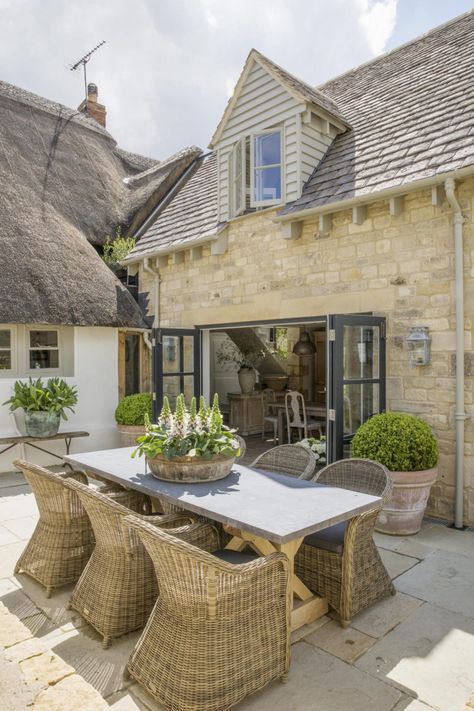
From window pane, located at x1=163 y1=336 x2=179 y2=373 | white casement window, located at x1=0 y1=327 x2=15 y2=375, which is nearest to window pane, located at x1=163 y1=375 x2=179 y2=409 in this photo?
window pane, located at x1=163 y1=336 x2=179 y2=373

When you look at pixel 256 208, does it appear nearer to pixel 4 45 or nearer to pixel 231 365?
pixel 231 365

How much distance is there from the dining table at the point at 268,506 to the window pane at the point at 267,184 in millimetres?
4454

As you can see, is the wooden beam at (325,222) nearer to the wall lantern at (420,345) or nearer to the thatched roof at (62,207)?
the wall lantern at (420,345)

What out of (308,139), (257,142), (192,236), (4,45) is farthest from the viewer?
(4,45)

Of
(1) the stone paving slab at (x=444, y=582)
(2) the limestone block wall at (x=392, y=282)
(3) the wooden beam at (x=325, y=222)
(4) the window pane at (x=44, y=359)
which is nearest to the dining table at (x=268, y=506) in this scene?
(1) the stone paving slab at (x=444, y=582)

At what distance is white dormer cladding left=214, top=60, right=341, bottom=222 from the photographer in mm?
6594

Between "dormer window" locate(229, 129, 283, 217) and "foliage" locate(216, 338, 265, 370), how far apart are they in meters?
4.56

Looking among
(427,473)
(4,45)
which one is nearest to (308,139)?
(427,473)

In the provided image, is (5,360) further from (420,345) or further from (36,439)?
(420,345)

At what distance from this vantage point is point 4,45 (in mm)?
10922

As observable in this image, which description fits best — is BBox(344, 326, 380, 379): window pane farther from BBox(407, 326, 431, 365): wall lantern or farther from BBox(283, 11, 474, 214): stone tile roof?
BBox(283, 11, 474, 214): stone tile roof

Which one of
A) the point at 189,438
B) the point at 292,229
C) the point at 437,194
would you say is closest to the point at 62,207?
the point at 292,229

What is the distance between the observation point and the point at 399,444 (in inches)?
183

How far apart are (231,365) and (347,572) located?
30.1 feet
